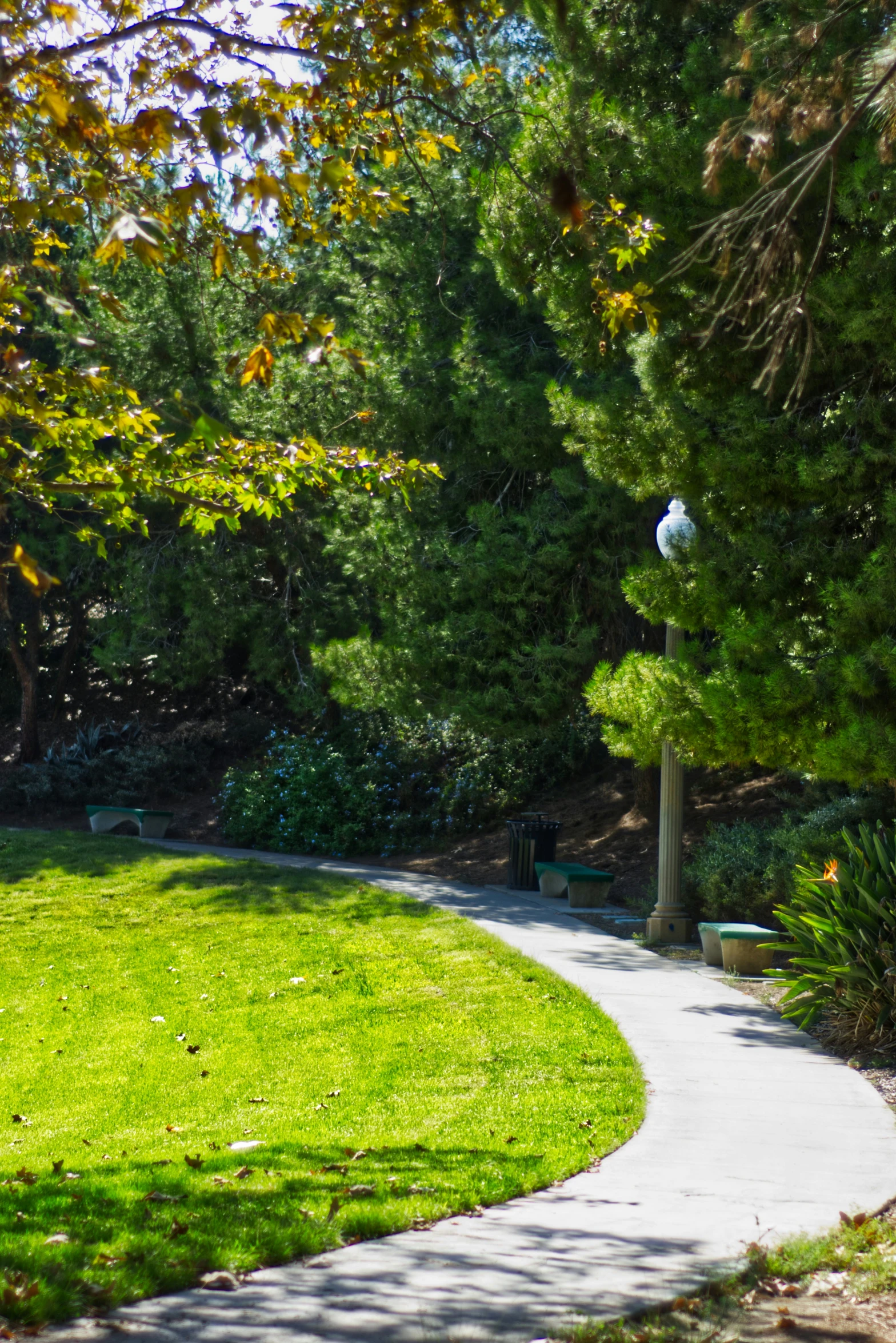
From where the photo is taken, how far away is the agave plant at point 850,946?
7.63 meters

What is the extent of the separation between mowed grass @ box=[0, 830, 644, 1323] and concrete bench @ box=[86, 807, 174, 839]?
482 centimetres

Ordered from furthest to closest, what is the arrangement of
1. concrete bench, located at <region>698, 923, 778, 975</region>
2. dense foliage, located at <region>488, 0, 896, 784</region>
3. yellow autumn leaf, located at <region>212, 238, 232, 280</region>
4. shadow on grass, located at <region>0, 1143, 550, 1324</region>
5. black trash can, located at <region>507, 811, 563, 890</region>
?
black trash can, located at <region>507, 811, 563, 890</region> → concrete bench, located at <region>698, 923, 778, 975</region> → dense foliage, located at <region>488, 0, 896, 784</region> → yellow autumn leaf, located at <region>212, 238, 232, 280</region> → shadow on grass, located at <region>0, 1143, 550, 1324</region>

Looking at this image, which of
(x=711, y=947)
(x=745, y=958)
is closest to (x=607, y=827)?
(x=711, y=947)

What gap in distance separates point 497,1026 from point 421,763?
473 inches

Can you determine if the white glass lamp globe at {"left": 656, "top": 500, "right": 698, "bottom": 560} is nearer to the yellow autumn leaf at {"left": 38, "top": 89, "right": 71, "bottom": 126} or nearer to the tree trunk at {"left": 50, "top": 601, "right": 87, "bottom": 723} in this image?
the yellow autumn leaf at {"left": 38, "top": 89, "right": 71, "bottom": 126}

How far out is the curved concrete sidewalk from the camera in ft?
12.0

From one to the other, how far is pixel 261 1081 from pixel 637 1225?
358cm

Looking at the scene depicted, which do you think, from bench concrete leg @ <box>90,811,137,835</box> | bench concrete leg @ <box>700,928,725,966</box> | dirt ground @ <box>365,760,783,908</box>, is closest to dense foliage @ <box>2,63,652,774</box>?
dirt ground @ <box>365,760,783,908</box>

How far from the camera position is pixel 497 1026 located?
27.4 feet

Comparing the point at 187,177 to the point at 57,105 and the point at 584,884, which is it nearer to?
the point at 57,105

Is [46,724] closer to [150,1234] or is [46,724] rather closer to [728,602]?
[728,602]

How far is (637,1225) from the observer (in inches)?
178

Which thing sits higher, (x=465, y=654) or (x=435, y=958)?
(x=465, y=654)

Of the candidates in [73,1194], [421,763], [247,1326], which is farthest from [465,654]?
[247,1326]
